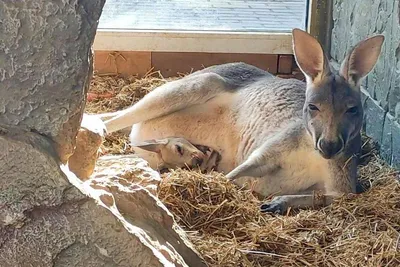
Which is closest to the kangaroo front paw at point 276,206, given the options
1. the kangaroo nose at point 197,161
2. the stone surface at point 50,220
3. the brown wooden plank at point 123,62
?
the kangaroo nose at point 197,161

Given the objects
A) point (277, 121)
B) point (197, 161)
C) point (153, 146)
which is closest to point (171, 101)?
point (153, 146)

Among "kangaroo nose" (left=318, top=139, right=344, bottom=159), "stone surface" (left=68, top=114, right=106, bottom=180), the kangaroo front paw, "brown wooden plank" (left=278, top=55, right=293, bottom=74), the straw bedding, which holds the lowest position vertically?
"brown wooden plank" (left=278, top=55, right=293, bottom=74)

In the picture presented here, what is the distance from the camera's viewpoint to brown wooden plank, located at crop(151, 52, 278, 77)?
19.4ft

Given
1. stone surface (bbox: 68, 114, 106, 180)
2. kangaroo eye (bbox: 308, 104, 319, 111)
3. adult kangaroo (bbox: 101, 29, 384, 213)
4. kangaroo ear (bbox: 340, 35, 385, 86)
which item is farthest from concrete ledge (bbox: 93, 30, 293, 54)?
stone surface (bbox: 68, 114, 106, 180)

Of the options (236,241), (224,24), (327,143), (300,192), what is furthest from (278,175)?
(224,24)

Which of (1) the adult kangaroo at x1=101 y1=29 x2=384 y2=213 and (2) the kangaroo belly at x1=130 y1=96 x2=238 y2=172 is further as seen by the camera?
(2) the kangaroo belly at x1=130 y1=96 x2=238 y2=172

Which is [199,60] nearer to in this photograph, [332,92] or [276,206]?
[332,92]

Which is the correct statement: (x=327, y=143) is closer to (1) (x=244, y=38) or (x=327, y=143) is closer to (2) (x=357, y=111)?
(2) (x=357, y=111)

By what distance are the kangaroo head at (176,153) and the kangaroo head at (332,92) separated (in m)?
0.76

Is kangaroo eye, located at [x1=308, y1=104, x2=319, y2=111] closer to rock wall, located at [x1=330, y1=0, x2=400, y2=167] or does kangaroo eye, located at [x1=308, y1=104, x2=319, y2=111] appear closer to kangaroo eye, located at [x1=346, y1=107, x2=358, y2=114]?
kangaroo eye, located at [x1=346, y1=107, x2=358, y2=114]

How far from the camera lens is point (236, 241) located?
319cm

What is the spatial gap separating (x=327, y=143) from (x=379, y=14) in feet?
4.36

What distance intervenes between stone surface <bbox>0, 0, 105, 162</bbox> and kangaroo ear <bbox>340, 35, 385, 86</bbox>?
7.04ft

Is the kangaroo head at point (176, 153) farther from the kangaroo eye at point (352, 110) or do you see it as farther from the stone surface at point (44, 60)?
the stone surface at point (44, 60)
